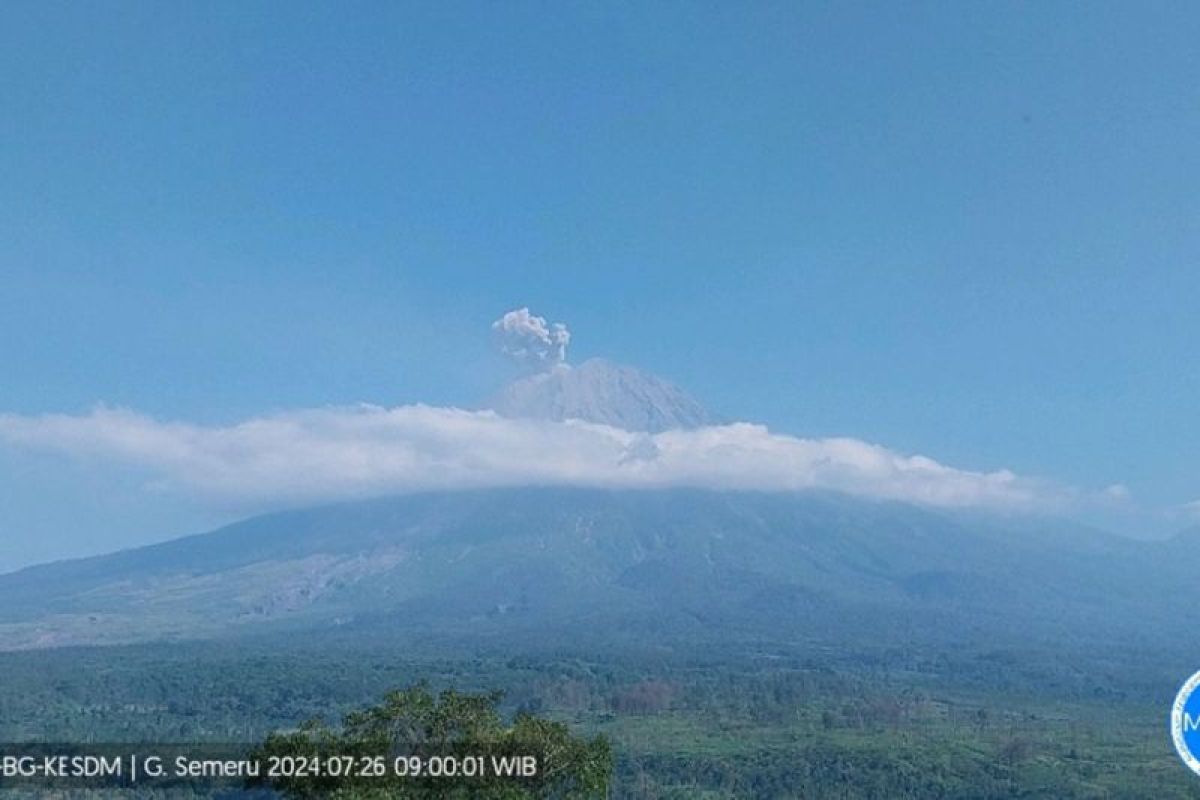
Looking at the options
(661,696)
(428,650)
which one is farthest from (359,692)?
(428,650)

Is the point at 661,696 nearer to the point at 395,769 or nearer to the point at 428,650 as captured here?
the point at 428,650

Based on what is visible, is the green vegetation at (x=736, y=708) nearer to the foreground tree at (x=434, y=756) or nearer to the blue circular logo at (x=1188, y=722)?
the foreground tree at (x=434, y=756)

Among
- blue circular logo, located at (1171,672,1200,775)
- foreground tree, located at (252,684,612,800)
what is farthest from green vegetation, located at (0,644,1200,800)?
blue circular logo, located at (1171,672,1200,775)

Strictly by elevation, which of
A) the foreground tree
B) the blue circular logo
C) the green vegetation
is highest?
the blue circular logo

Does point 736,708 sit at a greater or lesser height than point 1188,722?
lesser

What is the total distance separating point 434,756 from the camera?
17484mm

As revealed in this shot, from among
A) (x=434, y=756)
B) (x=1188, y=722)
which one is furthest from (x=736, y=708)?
(x=1188, y=722)

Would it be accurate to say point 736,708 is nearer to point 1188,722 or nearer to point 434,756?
point 434,756

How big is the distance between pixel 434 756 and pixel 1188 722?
1126 centimetres

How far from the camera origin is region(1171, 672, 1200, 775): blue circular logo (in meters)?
11.1

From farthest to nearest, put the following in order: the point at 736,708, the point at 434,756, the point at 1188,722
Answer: the point at 736,708 → the point at 434,756 → the point at 1188,722

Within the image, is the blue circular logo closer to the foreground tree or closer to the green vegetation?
the foreground tree

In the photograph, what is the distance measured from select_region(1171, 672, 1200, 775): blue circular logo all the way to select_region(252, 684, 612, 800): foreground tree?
9.90 m

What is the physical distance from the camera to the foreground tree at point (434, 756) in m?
16.6
